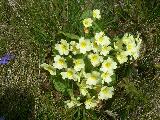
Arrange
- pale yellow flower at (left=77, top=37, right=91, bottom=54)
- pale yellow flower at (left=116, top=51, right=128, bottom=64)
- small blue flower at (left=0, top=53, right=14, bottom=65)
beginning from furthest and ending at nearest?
small blue flower at (left=0, top=53, right=14, bottom=65) → pale yellow flower at (left=116, top=51, right=128, bottom=64) → pale yellow flower at (left=77, top=37, right=91, bottom=54)

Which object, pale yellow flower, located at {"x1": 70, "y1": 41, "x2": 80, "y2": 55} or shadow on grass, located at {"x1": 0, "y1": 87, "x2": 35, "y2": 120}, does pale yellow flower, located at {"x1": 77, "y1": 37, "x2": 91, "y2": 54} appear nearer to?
pale yellow flower, located at {"x1": 70, "y1": 41, "x2": 80, "y2": 55}

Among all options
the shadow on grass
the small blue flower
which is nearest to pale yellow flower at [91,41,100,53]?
the shadow on grass

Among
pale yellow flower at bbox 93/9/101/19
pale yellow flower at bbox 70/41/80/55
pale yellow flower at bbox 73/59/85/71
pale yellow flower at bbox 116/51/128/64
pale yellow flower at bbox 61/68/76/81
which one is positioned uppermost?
pale yellow flower at bbox 93/9/101/19

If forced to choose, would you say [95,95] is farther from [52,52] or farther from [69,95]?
[52,52]

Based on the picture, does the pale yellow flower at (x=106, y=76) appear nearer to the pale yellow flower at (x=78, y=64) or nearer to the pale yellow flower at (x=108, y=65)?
the pale yellow flower at (x=108, y=65)

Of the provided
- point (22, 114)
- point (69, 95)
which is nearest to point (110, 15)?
point (69, 95)

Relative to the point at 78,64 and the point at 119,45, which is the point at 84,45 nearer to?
the point at 78,64

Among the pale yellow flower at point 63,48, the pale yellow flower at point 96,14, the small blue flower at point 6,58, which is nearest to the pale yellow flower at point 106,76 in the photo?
the pale yellow flower at point 63,48
